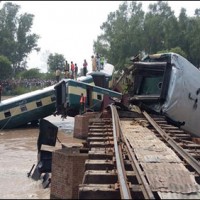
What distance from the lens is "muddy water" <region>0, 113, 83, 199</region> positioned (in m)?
8.57

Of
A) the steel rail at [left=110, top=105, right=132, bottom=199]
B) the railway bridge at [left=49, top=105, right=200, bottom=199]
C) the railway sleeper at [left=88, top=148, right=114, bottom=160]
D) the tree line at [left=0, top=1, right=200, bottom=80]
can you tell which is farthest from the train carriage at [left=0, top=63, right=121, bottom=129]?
the tree line at [left=0, top=1, right=200, bottom=80]

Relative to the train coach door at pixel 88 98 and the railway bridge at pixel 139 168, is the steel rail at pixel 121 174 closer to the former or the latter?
the railway bridge at pixel 139 168

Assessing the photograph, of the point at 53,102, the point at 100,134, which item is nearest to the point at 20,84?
the point at 53,102

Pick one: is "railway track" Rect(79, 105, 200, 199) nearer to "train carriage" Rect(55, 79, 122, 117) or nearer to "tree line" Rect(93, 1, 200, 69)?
"train carriage" Rect(55, 79, 122, 117)

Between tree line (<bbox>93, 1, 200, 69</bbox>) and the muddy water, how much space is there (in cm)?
3744

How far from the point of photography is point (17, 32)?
267 feet

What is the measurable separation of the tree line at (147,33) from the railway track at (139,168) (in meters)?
47.7

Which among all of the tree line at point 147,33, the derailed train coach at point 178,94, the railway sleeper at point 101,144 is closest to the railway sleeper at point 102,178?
the railway sleeper at point 101,144

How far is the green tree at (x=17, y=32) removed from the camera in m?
78.7

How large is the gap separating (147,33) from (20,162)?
6104 centimetres

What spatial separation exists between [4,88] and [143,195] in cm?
5003

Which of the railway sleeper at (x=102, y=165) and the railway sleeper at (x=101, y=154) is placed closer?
the railway sleeper at (x=102, y=165)

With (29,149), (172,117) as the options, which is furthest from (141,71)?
(29,149)

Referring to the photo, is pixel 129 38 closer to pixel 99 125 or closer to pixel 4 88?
pixel 4 88
